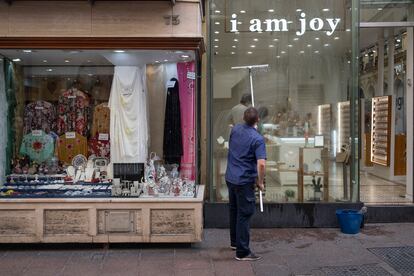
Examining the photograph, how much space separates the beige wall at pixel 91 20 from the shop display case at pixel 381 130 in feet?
22.3

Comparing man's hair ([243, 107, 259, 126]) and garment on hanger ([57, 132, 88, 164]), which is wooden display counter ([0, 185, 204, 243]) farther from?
garment on hanger ([57, 132, 88, 164])

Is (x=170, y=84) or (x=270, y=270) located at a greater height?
(x=170, y=84)

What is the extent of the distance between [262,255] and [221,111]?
2503 mm

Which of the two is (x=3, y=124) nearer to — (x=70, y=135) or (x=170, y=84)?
(x=70, y=135)

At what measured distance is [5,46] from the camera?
6695mm

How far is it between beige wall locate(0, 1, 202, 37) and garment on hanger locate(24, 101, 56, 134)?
1.60 meters

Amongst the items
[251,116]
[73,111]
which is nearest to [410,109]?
[251,116]

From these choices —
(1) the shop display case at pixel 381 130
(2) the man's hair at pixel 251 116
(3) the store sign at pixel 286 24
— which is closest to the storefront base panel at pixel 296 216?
(2) the man's hair at pixel 251 116

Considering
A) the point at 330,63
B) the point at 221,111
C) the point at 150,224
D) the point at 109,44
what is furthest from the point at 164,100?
the point at 330,63

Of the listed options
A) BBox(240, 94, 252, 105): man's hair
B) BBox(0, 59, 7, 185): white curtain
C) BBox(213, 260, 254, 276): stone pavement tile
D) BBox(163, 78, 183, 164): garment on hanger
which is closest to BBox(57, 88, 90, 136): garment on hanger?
BBox(0, 59, 7, 185): white curtain

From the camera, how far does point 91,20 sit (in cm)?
666

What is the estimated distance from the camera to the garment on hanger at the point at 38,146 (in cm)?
788

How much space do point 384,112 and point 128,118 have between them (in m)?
6.86

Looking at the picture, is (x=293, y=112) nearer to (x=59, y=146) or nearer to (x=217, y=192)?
(x=217, y=192)
